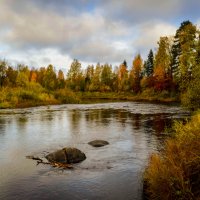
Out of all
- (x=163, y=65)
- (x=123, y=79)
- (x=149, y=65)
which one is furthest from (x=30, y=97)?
(x=123, y=79)

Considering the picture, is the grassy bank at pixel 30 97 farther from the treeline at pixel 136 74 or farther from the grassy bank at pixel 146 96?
the grassy bank at pixel 146 96

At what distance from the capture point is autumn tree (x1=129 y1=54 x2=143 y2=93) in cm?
9970

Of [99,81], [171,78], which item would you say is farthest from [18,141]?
[99,81]

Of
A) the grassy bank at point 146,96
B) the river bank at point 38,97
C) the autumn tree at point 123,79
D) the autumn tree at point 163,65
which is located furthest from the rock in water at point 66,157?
the autumn tree at point 123,79

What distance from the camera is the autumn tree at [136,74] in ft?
327

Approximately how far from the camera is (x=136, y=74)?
340ft

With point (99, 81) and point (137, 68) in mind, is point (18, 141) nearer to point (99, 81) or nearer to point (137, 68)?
point (137, 68)

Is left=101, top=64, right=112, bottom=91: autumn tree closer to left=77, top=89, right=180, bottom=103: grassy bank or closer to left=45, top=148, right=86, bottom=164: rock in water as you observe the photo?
left=77, top=89, right=180, bottom=103: grassy bank

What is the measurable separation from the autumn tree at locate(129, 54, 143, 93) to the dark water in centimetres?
6541

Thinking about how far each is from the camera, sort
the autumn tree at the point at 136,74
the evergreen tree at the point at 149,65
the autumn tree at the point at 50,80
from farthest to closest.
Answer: the autumn tree at the point at 50,80
the evergreen tree at the point at 149,65
the autumn tree at the point at 136,74

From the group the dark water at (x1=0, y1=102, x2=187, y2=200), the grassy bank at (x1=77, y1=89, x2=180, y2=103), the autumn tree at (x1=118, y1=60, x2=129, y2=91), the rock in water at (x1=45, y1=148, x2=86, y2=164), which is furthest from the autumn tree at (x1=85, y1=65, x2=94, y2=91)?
the rock in water at (x1=45, y1=148, x2=86, y2=164)

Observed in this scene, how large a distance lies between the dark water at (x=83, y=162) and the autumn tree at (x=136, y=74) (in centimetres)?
6541

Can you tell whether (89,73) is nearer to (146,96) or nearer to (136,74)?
(136,74)

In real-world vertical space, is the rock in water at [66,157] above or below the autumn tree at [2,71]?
below
